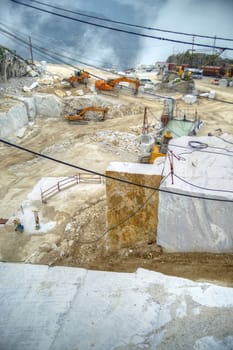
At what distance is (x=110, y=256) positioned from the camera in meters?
7.49

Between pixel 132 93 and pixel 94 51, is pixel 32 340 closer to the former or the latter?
pixel 132 93

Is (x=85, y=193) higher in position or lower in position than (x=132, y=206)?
lower

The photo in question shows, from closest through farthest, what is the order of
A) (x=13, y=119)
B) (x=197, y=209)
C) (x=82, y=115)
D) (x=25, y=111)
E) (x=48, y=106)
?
(x=197, y=209) < (x=13, y=119) < (x=82, y=115) < (x=25, y=111) < (x=48, y=106)

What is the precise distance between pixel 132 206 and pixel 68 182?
645 centimetres

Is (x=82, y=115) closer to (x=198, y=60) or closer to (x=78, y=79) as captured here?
(x=78, y=79)

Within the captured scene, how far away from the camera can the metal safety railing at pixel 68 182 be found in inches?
477

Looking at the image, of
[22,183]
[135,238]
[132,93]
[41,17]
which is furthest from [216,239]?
[41,17]

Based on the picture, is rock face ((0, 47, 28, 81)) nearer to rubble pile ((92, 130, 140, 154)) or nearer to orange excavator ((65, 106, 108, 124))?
orange excavator ((65, 106, 108, 124))

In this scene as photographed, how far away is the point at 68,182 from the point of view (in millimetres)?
12867

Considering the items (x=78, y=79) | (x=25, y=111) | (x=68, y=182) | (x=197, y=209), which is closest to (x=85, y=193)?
(x=68, y=182)

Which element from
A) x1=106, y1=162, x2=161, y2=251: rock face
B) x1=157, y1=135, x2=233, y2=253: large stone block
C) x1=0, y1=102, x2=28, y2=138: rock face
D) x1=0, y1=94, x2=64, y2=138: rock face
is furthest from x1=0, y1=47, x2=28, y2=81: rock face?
x1=157, y1=135, x2=233, y2=253: large stone block

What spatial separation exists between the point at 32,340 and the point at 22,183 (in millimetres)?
10742

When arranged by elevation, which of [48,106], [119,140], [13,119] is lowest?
[119,140]

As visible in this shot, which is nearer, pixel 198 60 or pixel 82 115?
pixel 82 115
